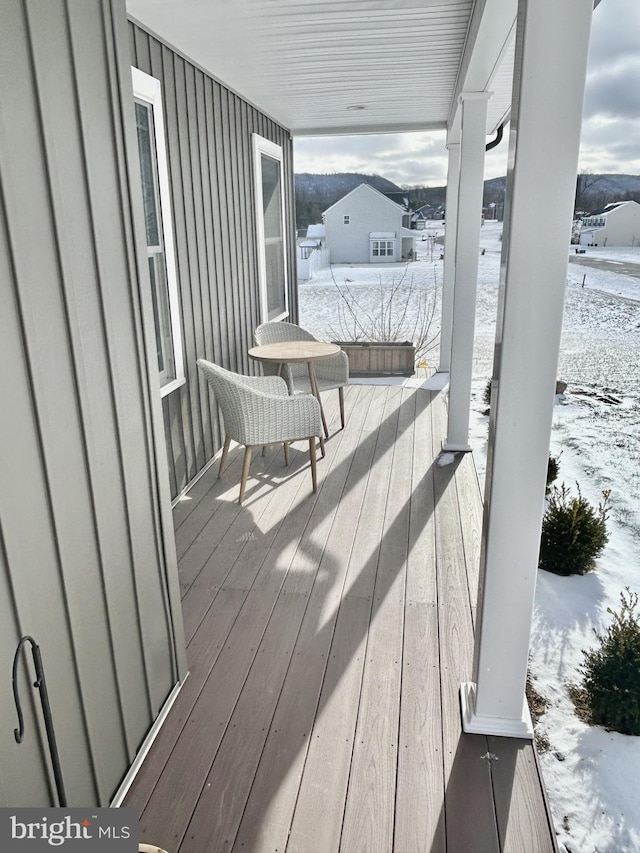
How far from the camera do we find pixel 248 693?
215cm

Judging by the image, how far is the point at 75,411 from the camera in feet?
4.80

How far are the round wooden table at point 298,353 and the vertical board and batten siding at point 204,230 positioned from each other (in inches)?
11.4

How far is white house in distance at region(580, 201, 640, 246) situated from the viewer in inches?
137

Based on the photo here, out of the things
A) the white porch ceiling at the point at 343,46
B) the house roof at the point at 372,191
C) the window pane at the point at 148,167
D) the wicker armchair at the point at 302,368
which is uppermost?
the house roof at the point at 372,191

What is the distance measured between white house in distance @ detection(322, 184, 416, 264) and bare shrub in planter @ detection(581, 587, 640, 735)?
21423mm

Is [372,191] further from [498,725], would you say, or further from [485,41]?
[498,725]

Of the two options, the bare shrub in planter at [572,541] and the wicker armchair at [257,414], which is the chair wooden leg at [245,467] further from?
the bare shrub in planter at [572,541]

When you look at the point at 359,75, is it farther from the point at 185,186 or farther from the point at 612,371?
the point at 612,371

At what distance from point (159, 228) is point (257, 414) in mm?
1139

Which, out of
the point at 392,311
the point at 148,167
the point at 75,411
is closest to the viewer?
the point at 75,411

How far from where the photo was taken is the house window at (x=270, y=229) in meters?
5.32

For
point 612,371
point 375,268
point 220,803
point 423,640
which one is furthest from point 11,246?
point 375,268

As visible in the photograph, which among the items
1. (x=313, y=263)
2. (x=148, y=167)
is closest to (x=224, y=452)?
(x=148, y=167)

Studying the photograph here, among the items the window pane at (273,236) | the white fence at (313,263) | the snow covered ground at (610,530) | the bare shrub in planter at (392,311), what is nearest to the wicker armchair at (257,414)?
the snow covered ground at (610,530)
